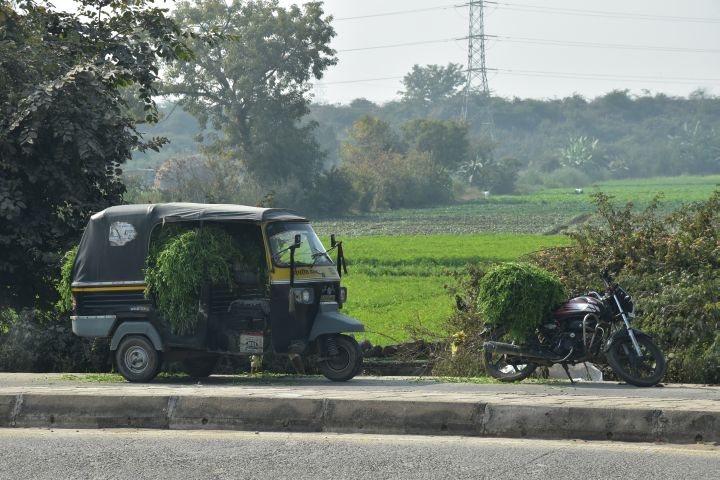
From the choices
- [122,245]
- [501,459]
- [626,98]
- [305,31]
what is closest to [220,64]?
[305,31]

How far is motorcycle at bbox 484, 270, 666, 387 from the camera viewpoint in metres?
11.2

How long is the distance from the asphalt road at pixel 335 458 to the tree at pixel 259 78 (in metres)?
68.7

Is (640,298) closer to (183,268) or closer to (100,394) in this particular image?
(183,268)

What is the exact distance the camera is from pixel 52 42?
16938 mm

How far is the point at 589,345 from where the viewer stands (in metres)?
11.5

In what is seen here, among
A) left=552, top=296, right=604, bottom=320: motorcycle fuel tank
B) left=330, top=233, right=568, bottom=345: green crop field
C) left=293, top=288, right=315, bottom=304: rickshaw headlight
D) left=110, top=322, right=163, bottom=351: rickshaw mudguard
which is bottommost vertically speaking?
left=330, top=233, right=568, bottom=345: green crop field

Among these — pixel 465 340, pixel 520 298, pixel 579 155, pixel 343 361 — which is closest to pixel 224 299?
pixel 343 361

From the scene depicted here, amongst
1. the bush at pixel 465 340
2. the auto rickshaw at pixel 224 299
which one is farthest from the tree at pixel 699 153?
the auto rickshaw at pixel 224 299

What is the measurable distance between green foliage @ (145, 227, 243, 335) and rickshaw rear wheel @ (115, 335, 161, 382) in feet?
1.16

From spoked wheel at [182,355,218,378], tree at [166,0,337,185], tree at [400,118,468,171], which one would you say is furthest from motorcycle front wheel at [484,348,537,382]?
tree at [400,118,468,171]

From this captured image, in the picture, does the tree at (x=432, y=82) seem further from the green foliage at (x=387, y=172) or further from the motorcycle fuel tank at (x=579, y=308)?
the motorcycle fuel tank at (x=579, y=308)

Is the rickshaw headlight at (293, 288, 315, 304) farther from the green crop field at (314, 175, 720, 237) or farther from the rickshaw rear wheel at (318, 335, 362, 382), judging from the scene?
the green crop field at (314, 175, 720, 237)

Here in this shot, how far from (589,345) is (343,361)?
2.59 metres

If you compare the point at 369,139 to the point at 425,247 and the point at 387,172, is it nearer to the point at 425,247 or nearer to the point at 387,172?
the point at 387,172
